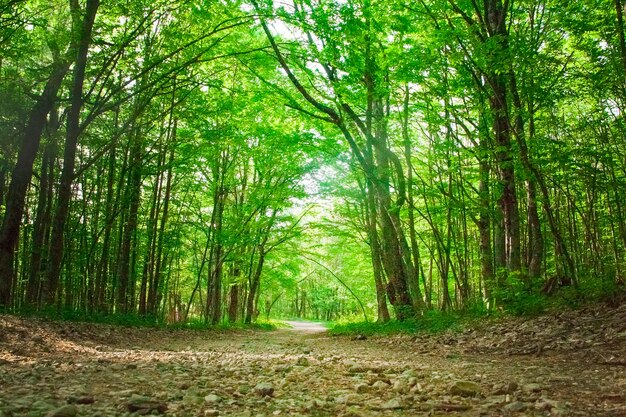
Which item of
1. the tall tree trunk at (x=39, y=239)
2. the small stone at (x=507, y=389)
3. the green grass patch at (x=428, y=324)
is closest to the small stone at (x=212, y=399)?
the small stone at (x=507, y=389)

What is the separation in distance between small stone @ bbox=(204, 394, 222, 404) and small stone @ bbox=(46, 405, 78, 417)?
95 cm

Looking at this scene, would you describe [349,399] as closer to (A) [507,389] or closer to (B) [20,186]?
(A) [507,389]

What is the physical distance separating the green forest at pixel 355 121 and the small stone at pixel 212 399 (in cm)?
588

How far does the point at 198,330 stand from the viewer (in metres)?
14.0

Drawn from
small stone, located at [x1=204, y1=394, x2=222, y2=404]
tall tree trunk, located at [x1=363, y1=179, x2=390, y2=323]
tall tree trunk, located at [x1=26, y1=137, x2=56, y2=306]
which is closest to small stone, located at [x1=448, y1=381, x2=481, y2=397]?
small stone, located at [x1=204, y1=394, x2=222, y2=404]

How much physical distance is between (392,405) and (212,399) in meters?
1.38

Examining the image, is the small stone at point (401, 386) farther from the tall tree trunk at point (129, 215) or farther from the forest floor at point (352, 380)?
the tall tree trunk at point (129, 215)

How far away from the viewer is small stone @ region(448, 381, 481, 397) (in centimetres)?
342

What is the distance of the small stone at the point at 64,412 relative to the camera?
254 centimetres

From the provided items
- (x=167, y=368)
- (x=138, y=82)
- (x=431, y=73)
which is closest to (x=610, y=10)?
(x=431, y=73)

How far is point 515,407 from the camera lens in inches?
115

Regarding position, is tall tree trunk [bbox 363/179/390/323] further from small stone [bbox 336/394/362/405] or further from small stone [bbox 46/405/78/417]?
small stone [bbox 46/405/78/417]

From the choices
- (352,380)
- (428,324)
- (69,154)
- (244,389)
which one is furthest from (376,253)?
(244,389)

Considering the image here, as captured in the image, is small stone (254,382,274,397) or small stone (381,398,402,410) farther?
small stone (254,382,274,397)
